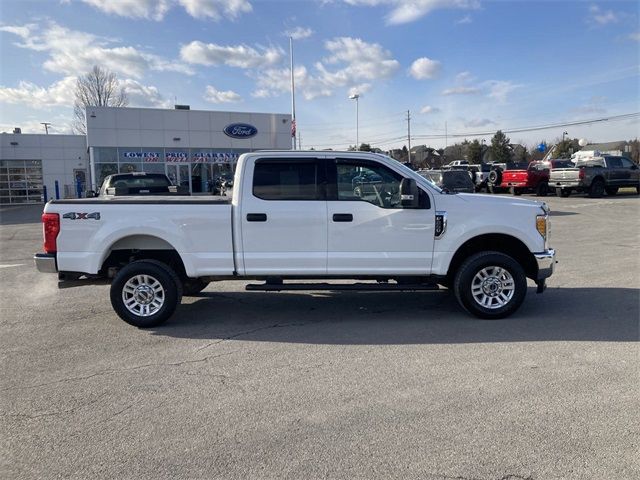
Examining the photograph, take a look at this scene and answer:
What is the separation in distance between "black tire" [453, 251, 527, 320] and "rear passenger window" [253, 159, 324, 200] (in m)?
1.94

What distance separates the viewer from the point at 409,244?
5770 mm

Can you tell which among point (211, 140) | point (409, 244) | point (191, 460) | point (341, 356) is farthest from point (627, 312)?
point (211, 140)

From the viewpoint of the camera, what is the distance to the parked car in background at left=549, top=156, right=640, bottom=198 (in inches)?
1001

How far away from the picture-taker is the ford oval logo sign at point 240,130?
32.3m

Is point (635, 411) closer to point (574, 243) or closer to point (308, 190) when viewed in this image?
point (308, 190)

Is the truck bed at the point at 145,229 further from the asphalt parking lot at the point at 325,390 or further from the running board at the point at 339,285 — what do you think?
the asphalt parking lot at the point at 325,390

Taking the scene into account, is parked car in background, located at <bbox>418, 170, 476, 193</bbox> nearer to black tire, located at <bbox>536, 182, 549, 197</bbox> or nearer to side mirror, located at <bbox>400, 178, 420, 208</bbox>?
side mirror, located at <bbox>400, 178, 420, 208</bbox>

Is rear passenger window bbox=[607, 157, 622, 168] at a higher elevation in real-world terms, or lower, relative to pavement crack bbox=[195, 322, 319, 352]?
higher

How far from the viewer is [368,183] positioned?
5.85 metres

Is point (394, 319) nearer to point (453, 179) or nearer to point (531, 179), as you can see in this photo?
point (453, 179)

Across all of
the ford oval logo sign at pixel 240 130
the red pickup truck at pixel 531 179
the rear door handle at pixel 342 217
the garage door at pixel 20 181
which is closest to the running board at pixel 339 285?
the rear door handle at pixel 342 217

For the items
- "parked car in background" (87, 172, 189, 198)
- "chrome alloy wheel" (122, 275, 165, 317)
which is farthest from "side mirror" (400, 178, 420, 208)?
"parked car in background" (87, 172, 189, 198)

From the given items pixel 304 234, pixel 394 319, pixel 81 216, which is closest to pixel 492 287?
pixel 394 319

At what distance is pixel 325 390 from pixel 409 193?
8.38 ft
